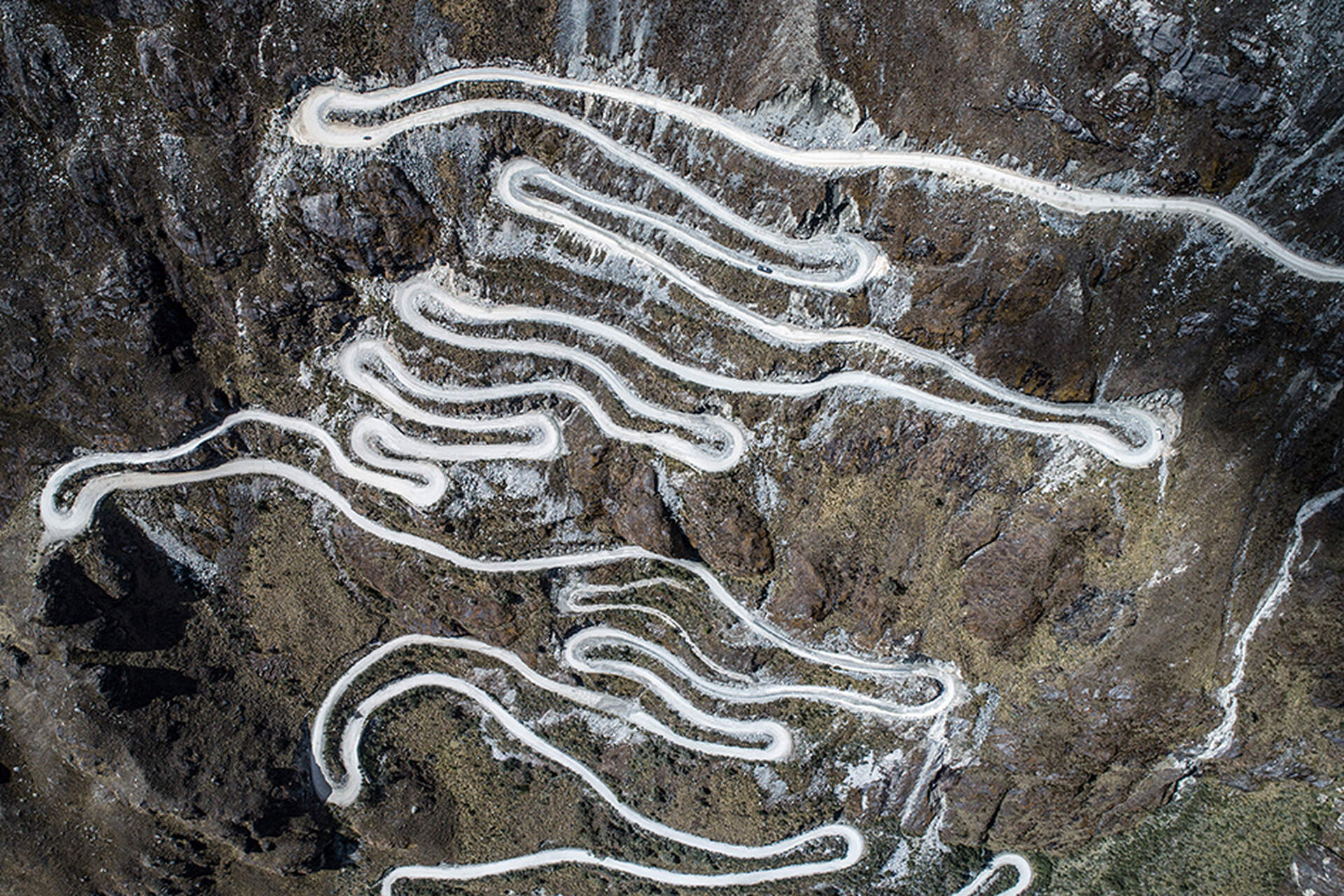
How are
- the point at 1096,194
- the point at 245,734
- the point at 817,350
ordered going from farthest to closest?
the point at 245,734 → the point at 817,350 → the point at 1096,194

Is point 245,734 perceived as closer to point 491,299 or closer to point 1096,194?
point 491,299

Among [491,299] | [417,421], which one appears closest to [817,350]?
[491,299]

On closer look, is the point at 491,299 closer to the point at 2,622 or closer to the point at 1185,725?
the point at 2,622

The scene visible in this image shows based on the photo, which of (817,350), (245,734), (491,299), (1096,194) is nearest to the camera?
(1096,194)

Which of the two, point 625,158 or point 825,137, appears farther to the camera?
point 625,158

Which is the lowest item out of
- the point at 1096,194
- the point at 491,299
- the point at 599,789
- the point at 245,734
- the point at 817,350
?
the point at 245,734

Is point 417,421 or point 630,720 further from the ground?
point 417,421
